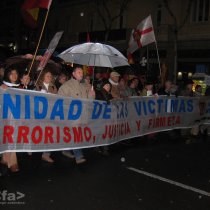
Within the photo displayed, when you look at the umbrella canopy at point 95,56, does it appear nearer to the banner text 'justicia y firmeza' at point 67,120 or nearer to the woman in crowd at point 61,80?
the banner text 'justicia y firmeza' at point 67,120

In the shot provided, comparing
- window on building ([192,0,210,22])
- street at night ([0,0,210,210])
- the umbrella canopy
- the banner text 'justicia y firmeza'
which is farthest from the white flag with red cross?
window on building ([192,0,210,22])

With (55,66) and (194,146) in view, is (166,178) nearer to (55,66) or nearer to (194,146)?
(194,146)

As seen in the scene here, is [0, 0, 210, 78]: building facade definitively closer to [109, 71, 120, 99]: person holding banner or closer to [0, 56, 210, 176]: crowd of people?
[0, 56, 210, 176]: crowd of people

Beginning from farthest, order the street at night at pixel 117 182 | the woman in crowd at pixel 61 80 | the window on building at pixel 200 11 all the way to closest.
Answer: the window on building at pixel 200 11, the woman in crowd at pixel 61 80, the street at night at pixel 117 182

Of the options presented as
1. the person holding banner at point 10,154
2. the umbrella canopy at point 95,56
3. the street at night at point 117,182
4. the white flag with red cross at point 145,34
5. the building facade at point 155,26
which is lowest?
the street at night at point 117,182

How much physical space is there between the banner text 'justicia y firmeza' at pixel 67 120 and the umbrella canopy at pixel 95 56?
0.81 m

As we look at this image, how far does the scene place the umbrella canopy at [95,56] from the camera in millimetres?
8020

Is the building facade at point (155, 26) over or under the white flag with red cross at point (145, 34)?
over

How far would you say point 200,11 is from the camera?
28938 millimetres

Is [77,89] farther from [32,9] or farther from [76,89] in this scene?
[32,9]

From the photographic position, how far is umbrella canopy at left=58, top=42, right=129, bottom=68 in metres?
8.02

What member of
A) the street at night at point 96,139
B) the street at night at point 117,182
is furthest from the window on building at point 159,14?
the street at night at point 117,182

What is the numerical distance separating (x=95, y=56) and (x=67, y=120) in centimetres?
205

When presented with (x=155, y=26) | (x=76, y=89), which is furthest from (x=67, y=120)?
(x=155, y=26)
